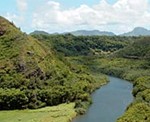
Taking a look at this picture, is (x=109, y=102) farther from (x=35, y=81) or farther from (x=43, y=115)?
(x=43, y=115)

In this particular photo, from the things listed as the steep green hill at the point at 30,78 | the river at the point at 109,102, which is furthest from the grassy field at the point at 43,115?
the steep green hill at the point at 30,78

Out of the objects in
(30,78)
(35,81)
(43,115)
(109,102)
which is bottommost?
(109,102)

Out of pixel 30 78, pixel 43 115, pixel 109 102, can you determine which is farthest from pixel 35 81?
pixel 43 115

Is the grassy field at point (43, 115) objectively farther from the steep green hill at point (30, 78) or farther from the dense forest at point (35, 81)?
the steep green hill at point (30, 78)

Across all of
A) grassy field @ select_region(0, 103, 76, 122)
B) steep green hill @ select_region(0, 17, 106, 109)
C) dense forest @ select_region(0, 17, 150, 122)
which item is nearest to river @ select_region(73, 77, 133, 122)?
dense forest @ select_region(0, 17, 150, 122)

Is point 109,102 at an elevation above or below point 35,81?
below

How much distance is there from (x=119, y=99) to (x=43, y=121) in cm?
4745

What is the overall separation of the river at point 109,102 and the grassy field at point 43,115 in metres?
3.84

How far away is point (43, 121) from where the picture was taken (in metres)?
100

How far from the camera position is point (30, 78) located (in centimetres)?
13750

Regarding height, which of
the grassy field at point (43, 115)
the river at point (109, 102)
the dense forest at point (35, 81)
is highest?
the dense forest at point (35, 81)

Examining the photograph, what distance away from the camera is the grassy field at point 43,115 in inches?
4070

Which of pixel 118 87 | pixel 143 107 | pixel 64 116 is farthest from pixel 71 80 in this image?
pixel 143 107

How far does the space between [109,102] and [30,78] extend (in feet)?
96.7
